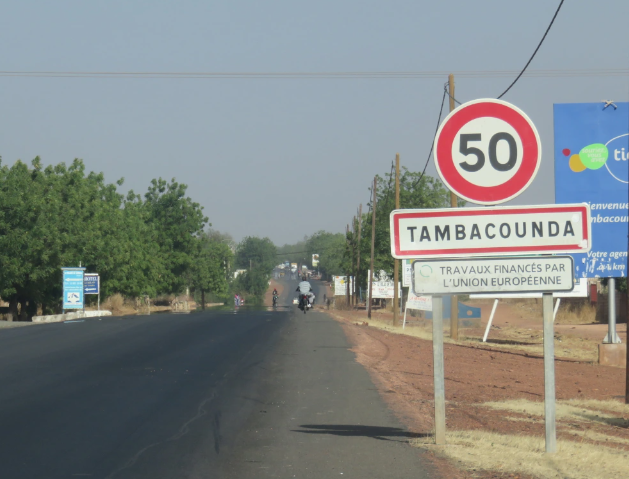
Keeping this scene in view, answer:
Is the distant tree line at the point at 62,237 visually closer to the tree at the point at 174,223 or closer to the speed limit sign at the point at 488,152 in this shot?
the tree at the point at 174,223

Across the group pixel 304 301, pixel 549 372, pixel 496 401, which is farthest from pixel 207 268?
pixel 549 372

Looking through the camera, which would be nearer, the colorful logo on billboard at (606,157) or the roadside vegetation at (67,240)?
the colorful logo on billboard at (606,157)

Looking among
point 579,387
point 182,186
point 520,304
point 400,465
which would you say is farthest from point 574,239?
point 182,186

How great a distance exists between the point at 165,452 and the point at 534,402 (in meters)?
5.85

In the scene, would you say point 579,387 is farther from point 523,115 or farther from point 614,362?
point 523,115

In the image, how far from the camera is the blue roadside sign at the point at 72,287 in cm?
3438

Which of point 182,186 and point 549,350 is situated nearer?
point 549,350

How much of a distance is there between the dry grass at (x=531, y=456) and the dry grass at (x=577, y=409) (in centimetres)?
243

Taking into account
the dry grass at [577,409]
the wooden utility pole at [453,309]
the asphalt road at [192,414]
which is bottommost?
the dry grass at [577,409]

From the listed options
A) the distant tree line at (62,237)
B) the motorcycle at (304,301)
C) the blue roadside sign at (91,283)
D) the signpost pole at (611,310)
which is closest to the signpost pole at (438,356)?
the signpost pole at (611,310)

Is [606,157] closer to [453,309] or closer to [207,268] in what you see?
[453,309]

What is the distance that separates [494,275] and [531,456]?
1572 mm

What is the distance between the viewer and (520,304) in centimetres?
7050

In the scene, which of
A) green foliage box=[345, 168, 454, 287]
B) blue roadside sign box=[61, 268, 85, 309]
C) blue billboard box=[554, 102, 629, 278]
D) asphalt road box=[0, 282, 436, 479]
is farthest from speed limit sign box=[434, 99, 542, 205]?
green foliage box=[345, 168, 454, 287]
